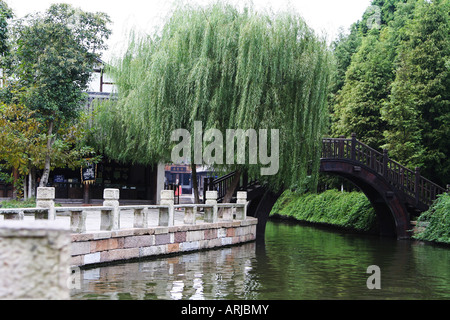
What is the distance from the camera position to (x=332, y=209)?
26422 mm

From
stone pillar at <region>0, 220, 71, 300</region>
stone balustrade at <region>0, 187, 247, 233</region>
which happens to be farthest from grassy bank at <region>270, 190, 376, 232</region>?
stone pillar at <region>0, 220, 71, 300</region>

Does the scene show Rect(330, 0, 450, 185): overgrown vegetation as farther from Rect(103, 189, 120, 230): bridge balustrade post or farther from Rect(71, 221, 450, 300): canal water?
Rect(103, 189, 120, 230): bridge balustrade post

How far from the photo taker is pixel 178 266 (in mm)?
11602

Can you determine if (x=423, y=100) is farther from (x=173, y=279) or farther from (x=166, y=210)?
Result: (x=173, y=279)

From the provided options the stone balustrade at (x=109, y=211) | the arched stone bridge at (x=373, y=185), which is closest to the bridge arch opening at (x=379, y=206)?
the arched stone bridge at (x=373, y=185)

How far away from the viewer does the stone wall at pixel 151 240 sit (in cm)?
1058

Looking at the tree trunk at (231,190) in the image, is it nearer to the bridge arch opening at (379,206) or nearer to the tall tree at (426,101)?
the bridge arch opening at (379,206)

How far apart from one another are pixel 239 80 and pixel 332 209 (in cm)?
1301

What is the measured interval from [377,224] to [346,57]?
14.4 metres

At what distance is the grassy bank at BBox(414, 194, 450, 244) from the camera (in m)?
18.2

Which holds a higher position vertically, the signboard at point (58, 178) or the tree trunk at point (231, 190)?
the signboard at point (58, 178)

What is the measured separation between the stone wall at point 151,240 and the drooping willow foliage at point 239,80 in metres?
1.91

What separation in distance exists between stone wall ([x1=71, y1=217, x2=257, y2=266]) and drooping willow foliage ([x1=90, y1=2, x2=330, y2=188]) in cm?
191
